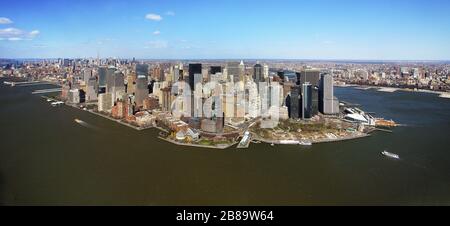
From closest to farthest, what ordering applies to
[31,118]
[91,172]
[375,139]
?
[91,172], [375,139], [31,118]

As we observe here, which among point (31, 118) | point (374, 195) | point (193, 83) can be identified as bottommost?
point (374, 195)

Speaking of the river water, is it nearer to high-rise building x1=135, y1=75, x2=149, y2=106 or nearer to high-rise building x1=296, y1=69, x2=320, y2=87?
high-rise building x1=135, y1=75, x2=149, y2=106

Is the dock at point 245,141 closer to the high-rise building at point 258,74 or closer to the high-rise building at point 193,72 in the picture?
the high-rise building at point 193,72

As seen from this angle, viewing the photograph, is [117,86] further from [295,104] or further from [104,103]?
[295,104]

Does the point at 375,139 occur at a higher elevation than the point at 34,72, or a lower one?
lower

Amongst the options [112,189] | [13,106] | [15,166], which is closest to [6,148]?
[15,166]

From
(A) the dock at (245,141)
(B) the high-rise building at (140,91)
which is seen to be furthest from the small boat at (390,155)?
(B) the high-rise building at (140,91)

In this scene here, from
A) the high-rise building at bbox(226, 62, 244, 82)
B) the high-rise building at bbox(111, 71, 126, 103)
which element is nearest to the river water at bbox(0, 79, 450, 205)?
the high-rise building at bbox(111, 71, 126, 103)

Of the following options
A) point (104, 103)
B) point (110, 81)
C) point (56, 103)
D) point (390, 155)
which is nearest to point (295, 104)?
point (390, 155)

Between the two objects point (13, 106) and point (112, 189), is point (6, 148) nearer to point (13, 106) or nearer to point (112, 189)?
point (112, 189)
